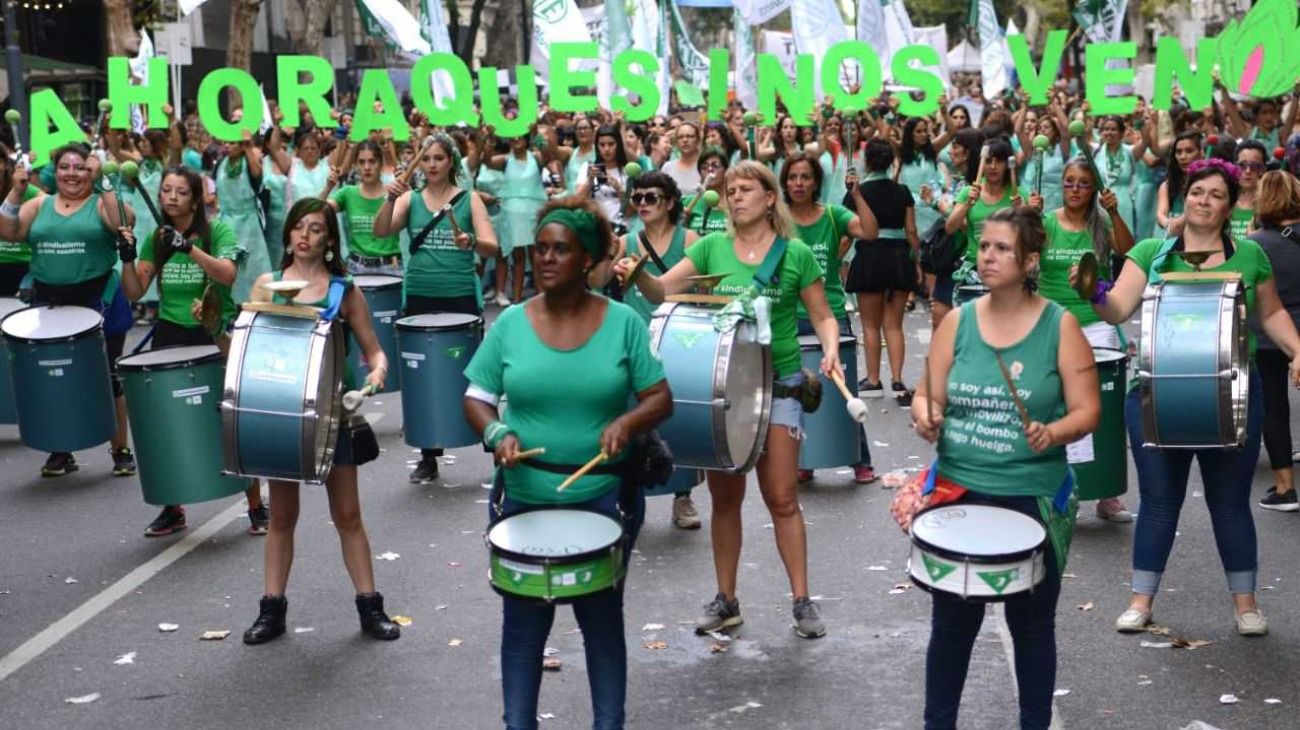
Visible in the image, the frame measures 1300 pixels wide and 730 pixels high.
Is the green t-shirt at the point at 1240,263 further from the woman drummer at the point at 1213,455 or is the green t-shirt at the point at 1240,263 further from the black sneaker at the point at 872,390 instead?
the black sneaker at the point at 872,390

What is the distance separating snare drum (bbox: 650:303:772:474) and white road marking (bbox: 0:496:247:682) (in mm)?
2572

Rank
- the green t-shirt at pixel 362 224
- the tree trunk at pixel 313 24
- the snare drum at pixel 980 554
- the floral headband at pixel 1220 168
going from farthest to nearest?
the tree trunk at pixel 313 24 → the green t-shirt at pixel 362 224 → the floral headband at pixel 1220 168 → the snare drum at pixel 980 554

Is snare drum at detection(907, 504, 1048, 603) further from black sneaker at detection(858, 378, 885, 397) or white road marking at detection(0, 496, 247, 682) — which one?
black sneaker at detection(858, 378, 885, 397)

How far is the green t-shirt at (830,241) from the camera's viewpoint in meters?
9.19

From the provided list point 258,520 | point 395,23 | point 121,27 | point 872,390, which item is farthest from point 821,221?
point 121,27

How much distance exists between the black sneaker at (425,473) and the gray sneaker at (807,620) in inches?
147

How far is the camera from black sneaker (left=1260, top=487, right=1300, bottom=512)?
899cm

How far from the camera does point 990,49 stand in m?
25.3

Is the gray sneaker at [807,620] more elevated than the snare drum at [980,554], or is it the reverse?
the snare drum at [980,554]

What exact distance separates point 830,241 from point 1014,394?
14.2ft

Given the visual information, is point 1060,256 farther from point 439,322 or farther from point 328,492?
point 328,492

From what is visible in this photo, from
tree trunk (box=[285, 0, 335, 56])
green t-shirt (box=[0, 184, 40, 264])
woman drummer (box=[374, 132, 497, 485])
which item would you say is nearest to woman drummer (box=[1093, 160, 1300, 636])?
woman drummer (box=[374, 132, 497, 485])

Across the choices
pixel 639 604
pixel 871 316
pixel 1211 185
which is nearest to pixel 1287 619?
pixel 1211 185

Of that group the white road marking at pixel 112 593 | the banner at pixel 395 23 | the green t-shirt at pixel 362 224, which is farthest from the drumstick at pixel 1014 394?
the banner at pixel 395 23
